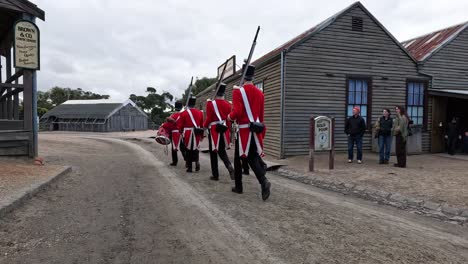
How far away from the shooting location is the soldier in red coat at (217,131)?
795 centimetres

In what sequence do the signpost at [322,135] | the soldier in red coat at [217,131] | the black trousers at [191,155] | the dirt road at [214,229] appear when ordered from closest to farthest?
the dirt road at [214,229] < the soldier in red coat at [217,131] < the black trousers at [191,155] < the signpost at [322,135]

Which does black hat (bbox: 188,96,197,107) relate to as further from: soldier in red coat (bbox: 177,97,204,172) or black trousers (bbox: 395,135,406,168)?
black trousers (bbox: 395,135,406,168)

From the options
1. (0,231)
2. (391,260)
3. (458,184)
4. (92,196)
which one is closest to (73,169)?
(92,196)

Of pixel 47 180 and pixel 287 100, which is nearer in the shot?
pixel 47 180

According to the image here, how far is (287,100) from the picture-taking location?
43.2 ft

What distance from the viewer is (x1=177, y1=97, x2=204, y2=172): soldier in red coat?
9.45m

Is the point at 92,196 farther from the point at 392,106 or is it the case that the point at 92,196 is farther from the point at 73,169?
the point at 392,106

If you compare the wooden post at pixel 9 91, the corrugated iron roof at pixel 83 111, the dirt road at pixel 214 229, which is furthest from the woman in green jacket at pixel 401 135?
the corrugated iron roof at pixel 83 111

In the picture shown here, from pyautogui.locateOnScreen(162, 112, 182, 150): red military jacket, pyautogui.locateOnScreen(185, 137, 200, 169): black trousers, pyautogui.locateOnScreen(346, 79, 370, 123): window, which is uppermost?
pyautogui.locateOnScreen(346, 79, 370, 123): window

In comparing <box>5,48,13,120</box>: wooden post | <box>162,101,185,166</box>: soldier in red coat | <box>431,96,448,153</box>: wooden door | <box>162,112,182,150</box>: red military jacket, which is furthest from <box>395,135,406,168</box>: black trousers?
<box>5,48,13,120</box>: wooden post

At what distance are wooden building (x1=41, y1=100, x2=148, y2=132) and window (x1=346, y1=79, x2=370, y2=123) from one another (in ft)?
130

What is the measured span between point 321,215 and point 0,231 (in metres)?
4.06

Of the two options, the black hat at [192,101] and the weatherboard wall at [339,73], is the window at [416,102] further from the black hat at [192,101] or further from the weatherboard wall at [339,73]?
the black hat at [192,101]

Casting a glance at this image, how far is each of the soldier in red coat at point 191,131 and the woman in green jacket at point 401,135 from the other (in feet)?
17.6
